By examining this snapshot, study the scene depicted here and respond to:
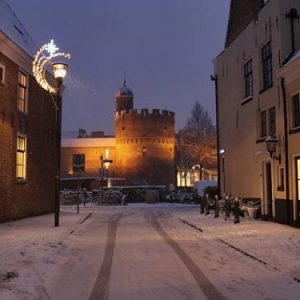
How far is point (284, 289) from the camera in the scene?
26.7 feet

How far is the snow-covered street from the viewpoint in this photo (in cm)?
811

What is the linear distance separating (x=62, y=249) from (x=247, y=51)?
46.2ft

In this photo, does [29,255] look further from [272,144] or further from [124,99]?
[124,99]

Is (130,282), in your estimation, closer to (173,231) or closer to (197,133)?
(173,231)

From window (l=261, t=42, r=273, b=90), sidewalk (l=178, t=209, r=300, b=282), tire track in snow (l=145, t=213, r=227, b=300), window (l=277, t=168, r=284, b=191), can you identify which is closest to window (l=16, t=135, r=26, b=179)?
sidewalk (l=178, t=209, r=300, b=282)

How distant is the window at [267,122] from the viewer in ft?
68.1

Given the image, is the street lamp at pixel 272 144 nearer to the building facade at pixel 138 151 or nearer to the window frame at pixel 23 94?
the window frame at pixel 23 94

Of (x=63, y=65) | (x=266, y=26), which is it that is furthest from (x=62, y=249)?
(x=266, y=26)

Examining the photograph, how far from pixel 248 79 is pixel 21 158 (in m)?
10.3

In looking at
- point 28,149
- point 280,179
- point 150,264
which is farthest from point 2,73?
point 150,264

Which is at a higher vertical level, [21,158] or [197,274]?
[21,158]

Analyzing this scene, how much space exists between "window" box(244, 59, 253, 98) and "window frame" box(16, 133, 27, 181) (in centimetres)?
982

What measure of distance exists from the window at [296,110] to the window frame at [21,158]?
10907mm

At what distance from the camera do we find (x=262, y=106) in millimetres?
21594
